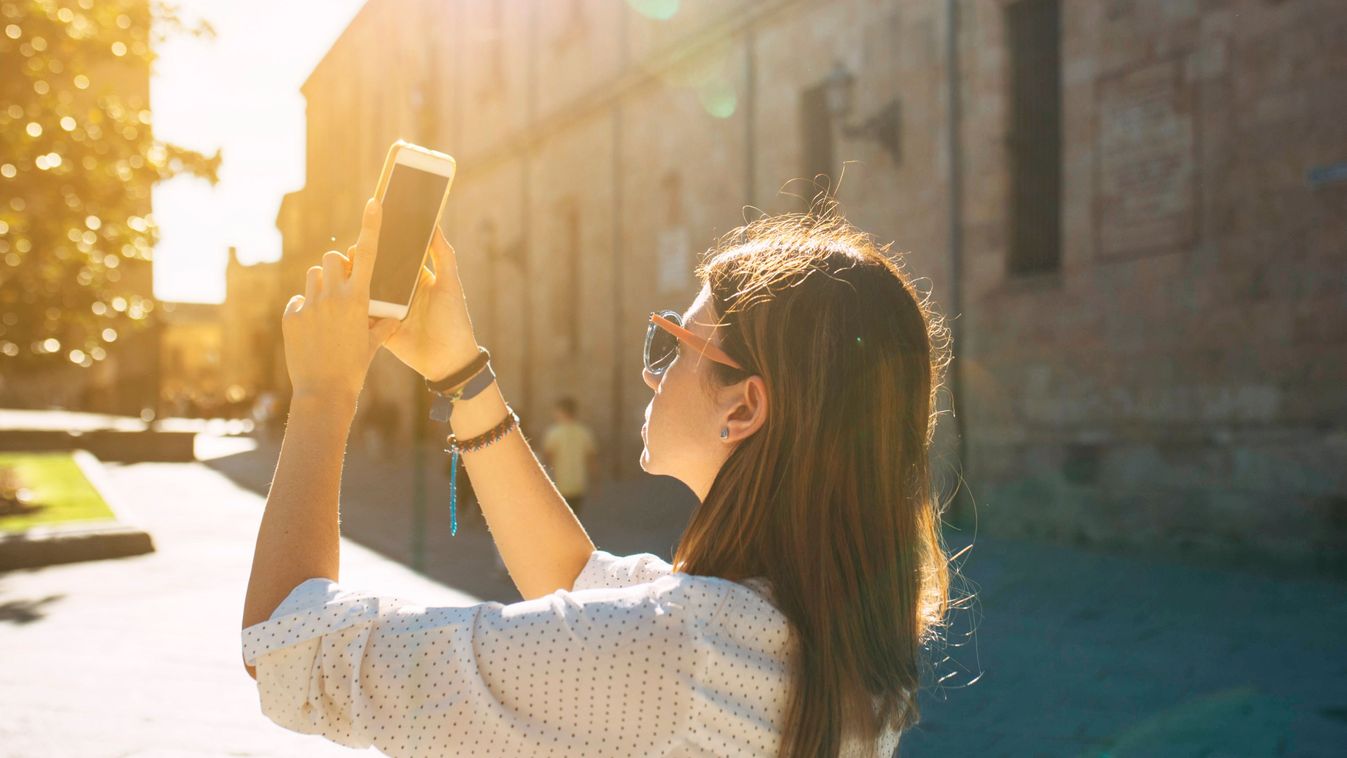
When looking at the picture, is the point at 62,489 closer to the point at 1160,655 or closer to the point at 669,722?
the point at 1160,655

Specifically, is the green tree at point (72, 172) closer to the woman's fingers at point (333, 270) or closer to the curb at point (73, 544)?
the curb at point (73, 544)

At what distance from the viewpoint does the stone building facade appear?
9.25 meters

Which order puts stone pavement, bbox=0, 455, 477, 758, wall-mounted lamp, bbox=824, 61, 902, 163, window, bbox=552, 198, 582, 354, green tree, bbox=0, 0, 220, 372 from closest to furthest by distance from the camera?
stone pavement, bbox=0, 455, 477, 758 → green tree, bbox=0, 0, 220, 372 → wall-mounted lamp, bbox=824, 61, 902, 163 → window, bbox=552, 198, 582, 354

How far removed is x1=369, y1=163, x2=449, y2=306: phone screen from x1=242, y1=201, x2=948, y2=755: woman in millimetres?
41

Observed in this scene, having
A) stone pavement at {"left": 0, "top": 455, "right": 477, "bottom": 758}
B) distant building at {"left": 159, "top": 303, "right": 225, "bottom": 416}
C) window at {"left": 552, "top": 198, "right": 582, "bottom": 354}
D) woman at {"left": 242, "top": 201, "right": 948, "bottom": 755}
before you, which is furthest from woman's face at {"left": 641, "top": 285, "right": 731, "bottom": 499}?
distant building at {"left": 159, "top": 303, "right": 225, "bottom": 416}

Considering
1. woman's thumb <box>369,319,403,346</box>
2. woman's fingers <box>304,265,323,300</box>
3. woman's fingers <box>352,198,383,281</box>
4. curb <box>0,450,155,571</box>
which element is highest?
woman's fingers <box>352,198,383,281</box>

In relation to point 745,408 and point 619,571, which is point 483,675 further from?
point 619,571

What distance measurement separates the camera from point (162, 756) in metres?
4.65

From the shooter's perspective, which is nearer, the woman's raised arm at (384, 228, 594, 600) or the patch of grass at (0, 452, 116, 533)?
the woman's raised arm at (384, 228, 594, 600)

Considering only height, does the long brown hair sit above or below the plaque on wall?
below

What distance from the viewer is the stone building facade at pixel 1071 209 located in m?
9.25

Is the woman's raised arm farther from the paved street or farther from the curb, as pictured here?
the curb

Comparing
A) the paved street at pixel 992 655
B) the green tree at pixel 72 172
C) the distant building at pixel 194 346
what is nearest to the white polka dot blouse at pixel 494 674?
the paved street at pixel 992 655

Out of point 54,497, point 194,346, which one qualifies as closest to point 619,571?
point 54,497
